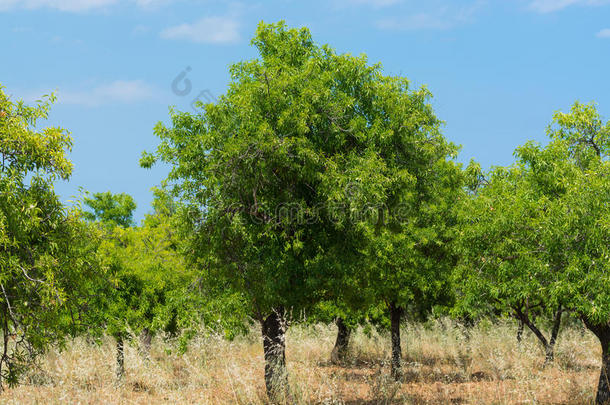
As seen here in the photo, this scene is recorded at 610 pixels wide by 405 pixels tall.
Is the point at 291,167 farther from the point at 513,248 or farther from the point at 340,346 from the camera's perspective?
the point at 340,346

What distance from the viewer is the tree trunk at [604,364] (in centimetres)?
1459

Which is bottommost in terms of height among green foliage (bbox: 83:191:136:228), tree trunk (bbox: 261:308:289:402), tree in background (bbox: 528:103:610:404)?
tree trunk (bbox: 261:308:289:402)

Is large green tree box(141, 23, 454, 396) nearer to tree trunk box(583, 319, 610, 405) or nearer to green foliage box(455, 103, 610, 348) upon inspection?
green foliage box(455, 103, 610, 348)

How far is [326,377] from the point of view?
11180 mm

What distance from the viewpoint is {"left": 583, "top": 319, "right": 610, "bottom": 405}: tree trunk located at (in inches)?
574

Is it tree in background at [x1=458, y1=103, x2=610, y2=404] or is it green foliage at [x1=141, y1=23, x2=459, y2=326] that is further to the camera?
green foliage at [x1=141, y1=23, x2=459, y2=326]

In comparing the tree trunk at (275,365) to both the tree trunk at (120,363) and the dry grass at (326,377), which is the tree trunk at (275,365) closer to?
the dry grass at (326,377)

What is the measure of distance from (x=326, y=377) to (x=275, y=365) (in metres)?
3.52

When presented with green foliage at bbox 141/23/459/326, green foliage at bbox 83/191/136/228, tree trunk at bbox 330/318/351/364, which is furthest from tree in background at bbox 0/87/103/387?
green foliage at bbox 83/191/136/228

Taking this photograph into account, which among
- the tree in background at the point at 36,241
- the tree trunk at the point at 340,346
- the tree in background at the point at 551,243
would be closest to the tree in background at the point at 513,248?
the tree in background at the point at 551,243

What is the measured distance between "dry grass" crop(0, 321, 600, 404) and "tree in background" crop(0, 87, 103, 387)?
54.2 inches

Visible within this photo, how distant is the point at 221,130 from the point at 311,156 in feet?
9.46

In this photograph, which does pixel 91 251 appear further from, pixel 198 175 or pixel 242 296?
pixel 242 296

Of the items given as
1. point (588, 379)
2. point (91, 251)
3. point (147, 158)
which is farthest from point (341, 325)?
point (91, 251)
